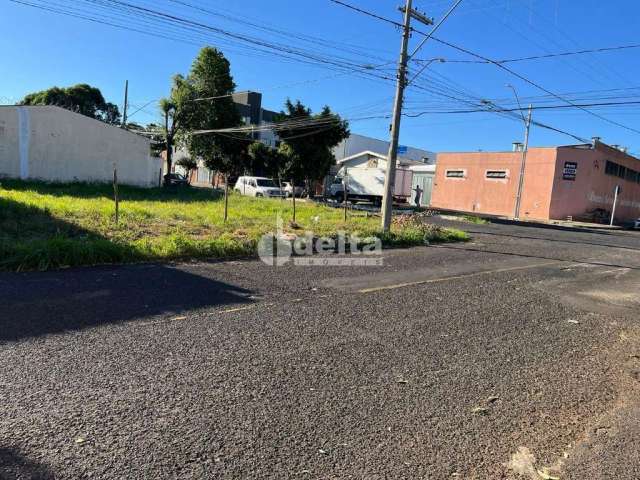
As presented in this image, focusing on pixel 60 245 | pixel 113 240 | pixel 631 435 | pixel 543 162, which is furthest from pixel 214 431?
pixel 543 162

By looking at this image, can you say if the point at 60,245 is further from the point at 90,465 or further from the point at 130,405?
the point at 90,465

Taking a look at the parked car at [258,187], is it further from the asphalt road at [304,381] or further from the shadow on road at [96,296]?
the asphalt road at [304,381]

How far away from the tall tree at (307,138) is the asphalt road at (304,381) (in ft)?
76.6

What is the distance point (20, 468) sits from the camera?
7.92 ft

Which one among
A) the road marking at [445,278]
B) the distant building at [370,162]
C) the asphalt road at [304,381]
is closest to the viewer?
the asphalt road at [304,381]

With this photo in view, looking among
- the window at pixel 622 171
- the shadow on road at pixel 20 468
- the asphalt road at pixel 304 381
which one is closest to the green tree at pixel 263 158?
the window at pixel 622 171

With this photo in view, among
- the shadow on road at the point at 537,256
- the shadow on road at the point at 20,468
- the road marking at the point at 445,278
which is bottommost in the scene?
the shadow on road at the point at 20,468

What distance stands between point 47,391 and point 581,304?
7099 millimetres

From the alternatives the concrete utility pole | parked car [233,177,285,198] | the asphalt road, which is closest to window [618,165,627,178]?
parked car [233,177,285,198]

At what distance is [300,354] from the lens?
4.25 metres

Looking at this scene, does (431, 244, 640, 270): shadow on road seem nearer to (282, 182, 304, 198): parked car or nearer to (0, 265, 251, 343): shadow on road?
(0, 265, 251, 343): shadow on road

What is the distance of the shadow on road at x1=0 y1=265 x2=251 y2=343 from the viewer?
476 centimetres

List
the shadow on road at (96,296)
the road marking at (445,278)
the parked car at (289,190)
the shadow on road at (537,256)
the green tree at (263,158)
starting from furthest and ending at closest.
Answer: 1. the green tree at (263,158)
2. the parked car at (289,190)
3. the shadow on road at (537,256)
4. the road marking at (445,278)
5. the shadow on road at (96,296)

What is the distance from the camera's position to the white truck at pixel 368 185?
35.0 metres
